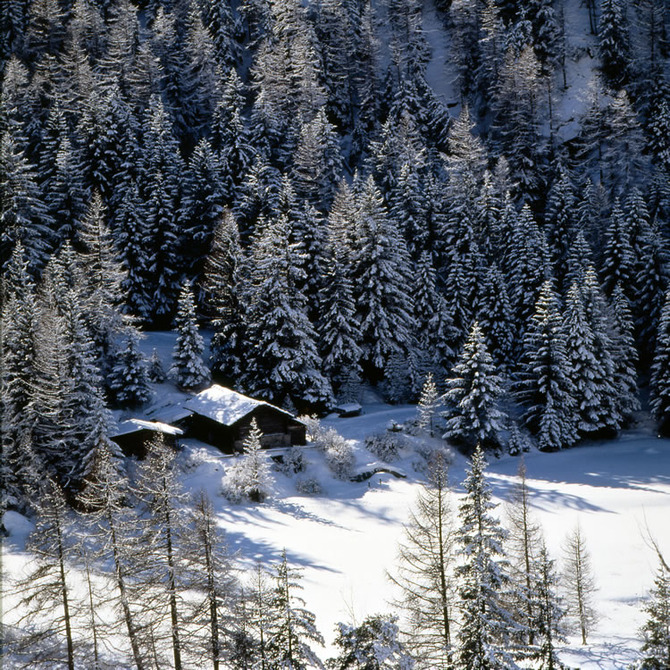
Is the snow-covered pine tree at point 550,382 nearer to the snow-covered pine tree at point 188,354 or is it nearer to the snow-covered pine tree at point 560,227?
the snow-covered pine tree at point 560,227

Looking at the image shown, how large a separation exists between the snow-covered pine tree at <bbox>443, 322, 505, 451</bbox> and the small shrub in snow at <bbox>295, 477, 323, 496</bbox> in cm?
1036

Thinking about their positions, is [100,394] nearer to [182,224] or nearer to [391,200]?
[182,224]

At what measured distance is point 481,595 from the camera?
53.1ft

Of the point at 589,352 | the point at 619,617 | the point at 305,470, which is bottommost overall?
the point at 619,617

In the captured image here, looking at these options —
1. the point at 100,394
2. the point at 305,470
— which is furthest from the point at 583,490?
the point at 100,394

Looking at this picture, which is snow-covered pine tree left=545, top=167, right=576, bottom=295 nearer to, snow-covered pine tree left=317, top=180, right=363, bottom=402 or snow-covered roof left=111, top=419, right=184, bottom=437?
snow-covered pine tree left=317, top=180, right=363, bottom=402

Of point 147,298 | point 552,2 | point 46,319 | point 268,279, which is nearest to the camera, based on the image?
point 46,319

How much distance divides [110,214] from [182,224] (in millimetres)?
6582

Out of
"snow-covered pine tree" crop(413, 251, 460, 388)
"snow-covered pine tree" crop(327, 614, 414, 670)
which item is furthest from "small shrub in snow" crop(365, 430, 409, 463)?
"snow-covered pine tree" crop(327, 614, 414, 670)

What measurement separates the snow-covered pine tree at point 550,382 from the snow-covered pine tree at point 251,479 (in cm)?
2066

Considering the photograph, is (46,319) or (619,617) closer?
(619,617)

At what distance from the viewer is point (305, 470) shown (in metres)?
41.6

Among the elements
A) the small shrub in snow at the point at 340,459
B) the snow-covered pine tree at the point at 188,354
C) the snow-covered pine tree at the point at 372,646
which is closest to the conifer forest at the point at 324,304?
the snow-covered pine tree at the point at 372,646

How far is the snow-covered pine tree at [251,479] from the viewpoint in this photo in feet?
124
